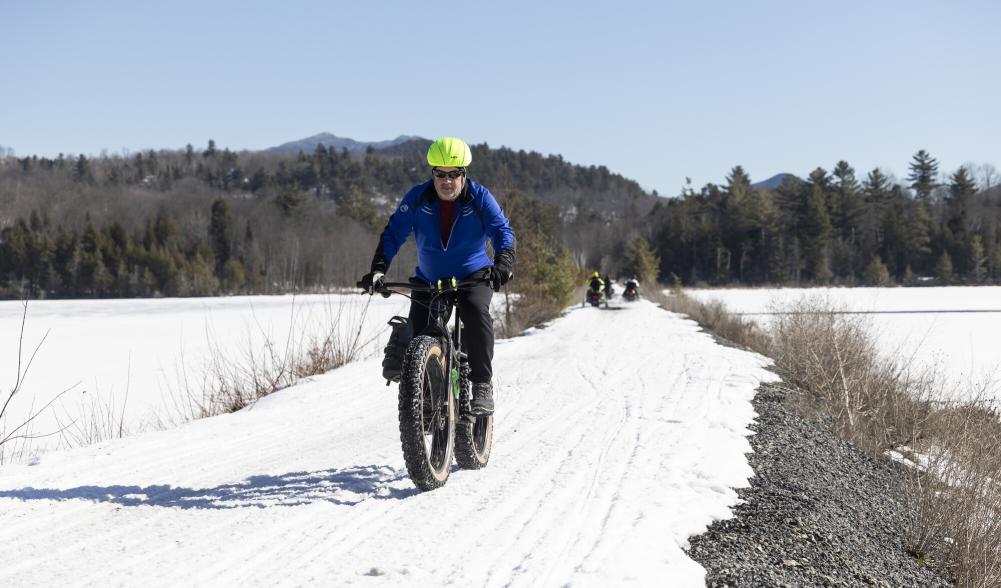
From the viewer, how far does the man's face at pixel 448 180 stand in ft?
14.6

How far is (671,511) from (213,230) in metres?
113

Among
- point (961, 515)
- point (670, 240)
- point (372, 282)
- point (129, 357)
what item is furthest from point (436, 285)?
point (670, 240)

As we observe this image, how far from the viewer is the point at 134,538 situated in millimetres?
3400

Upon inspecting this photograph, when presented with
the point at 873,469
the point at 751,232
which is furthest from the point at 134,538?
the point at 751,232

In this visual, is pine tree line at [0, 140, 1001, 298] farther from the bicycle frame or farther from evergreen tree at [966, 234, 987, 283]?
the bicycle frame

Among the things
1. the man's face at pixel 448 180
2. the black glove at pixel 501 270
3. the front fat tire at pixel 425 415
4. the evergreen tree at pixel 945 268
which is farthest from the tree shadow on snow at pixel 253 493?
the evergreen tree at pixel 945 268

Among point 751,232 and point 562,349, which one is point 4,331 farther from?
point 751,232

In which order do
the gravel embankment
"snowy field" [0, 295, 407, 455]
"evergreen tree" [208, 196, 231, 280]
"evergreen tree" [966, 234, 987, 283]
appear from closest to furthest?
the gravel embankment → "snowy field" [0, 295, 407, 455] → "evergreen tree" [966, 234, 987, 283] → "evergreen tree" [208, 196, 231, 280]

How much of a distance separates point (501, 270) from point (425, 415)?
1041 mm

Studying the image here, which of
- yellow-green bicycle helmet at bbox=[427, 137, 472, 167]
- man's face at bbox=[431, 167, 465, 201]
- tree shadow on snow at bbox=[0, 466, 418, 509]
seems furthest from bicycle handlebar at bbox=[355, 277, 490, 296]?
tree shadow on snow at bbox=[0, 466, 418, 509]

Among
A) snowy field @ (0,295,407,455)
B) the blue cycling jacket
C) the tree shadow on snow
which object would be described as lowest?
snowy field @ (0,295,407,455)

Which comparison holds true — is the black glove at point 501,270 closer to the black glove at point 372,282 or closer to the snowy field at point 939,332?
the black glove at point 372,282

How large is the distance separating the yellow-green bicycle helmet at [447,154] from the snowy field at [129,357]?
2.99m

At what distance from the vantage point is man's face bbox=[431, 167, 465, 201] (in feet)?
14.6
